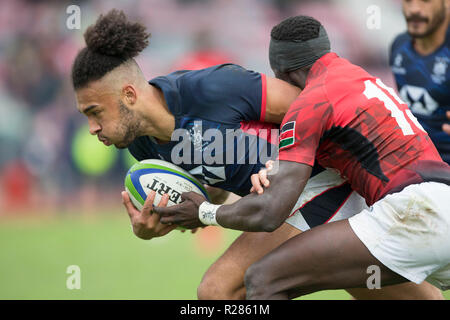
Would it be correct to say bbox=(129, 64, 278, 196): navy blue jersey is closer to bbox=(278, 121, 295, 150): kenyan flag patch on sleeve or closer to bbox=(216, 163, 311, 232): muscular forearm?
bbox=(278, 121, 295, 150): kenyan flag patch on sleeve

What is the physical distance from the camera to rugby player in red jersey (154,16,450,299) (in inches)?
150

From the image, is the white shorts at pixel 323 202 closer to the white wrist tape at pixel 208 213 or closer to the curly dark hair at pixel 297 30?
the white wrist tape at pixel 208 213

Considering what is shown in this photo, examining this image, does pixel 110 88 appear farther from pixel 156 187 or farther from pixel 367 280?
pixel 367 280

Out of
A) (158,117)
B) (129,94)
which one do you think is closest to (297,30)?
(158,117)

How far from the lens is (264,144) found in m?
4.62

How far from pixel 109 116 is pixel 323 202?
5.31ft

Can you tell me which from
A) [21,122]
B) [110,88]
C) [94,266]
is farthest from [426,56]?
[21,122]

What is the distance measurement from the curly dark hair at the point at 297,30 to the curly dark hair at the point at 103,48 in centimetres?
102

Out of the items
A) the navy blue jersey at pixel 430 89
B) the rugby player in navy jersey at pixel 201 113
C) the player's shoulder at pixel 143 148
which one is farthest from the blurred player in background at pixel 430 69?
the player's shoulder at pixel 143 148

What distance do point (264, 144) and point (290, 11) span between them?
10.3 meters

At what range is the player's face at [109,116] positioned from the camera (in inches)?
178

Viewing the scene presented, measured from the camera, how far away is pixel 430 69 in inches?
255

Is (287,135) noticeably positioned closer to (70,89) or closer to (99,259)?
(99,259)

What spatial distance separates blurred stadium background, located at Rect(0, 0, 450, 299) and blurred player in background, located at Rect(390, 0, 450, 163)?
3.76 meters
